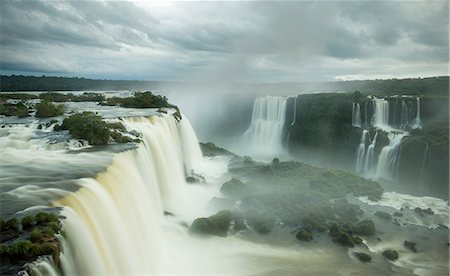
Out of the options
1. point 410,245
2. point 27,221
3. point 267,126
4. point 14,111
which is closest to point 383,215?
point 410,245

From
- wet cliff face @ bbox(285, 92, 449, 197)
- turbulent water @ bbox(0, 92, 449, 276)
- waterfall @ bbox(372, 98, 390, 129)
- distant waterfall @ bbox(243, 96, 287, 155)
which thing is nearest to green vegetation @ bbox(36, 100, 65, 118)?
turbulent water @ bbox(0, 92, 449, 276)

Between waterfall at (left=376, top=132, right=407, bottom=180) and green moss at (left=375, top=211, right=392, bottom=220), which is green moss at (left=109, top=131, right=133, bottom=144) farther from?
waterfall at (left=376, top=132, right=407, bottom=180)

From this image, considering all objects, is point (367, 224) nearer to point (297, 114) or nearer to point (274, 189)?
point (274, 189)

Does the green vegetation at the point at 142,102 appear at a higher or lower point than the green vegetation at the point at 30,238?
higher

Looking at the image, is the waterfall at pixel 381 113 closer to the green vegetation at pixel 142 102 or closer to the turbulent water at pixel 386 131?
the turbulent water at pixel 386 131

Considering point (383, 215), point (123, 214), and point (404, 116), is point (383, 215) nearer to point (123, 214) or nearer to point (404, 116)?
point (123, 214)

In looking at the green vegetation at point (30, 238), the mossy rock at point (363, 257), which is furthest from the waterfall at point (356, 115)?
the green vegetation at point (30, 238)

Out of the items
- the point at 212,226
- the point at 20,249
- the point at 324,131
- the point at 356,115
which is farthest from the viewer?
the point at 324,131
